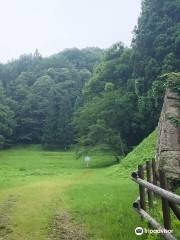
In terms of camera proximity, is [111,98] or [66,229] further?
[111,98]

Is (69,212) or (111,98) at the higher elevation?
(111,98)

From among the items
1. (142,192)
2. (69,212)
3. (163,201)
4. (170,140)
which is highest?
(170,140)

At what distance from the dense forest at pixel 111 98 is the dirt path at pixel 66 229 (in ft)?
89.3

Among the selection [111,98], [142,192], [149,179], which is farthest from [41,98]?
[142,192]

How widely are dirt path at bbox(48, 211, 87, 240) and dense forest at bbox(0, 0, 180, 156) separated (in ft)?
89.3

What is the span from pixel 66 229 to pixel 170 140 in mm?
9523

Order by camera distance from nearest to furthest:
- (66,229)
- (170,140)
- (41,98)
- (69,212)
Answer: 1. (66,229)
2. (69,212)
3. (170,140)
4. (41,98)

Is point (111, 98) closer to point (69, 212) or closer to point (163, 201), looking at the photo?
point (69, 212)

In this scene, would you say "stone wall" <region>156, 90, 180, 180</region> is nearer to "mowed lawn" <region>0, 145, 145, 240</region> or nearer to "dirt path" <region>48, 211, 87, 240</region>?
"mowed lawn" <region>0, 145, 145, 240</region>

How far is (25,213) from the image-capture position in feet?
48.6

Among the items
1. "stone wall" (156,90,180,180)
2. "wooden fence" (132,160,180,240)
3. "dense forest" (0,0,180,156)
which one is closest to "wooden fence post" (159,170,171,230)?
"wooden fence" (132,160,180,240)

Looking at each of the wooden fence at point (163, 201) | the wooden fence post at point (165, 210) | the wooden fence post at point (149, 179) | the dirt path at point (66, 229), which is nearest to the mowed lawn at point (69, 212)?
the dirt path at point (66, 229)

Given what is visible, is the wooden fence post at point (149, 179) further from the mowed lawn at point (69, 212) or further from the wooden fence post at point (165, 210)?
the wooden fence post at point (165, 210)

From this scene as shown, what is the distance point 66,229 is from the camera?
A: 39.7ft
